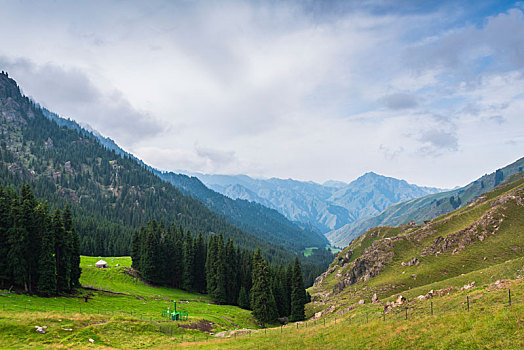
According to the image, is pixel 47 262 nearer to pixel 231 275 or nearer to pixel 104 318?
pixel 104 318

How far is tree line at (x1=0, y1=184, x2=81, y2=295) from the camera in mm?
56688

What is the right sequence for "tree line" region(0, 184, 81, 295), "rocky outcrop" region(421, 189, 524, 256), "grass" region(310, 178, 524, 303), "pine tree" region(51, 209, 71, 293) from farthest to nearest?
"rocky outcrop" region(421, 189, 524, 256) → "grass" region(310, 178, 524, 303) → "pine tree" region(51, 209, 71, 293) → "tree line" region(0, 184, 81, 295)

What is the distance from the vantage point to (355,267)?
11931 centimetres

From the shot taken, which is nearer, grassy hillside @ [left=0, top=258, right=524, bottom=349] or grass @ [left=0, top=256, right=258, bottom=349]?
grassy hillside @ [left=0, top=258, right=524, bottom=349]

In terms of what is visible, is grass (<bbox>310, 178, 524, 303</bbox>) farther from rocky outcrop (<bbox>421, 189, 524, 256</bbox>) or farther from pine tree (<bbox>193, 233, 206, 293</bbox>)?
pine tree (<bbox>193, 233, 206, 293</bbox>)

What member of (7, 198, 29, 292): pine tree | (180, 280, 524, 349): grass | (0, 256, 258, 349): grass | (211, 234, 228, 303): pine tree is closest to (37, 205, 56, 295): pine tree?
(0, 256, 258, 349): grass

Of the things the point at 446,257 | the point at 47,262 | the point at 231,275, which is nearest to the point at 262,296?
the point at 231,275

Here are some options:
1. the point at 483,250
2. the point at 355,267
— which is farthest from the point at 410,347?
the point at 355,267

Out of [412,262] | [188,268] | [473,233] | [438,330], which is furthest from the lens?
[188,268]

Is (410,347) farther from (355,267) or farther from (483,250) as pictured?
(355,267)

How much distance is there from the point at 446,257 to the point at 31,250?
115m

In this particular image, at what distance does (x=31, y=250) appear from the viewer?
Answer: 197ft

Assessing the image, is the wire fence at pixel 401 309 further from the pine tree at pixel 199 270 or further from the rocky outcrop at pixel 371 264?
the rocky outcrop at pixel 371 264

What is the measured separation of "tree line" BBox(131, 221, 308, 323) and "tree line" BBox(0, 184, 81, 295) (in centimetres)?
3836
